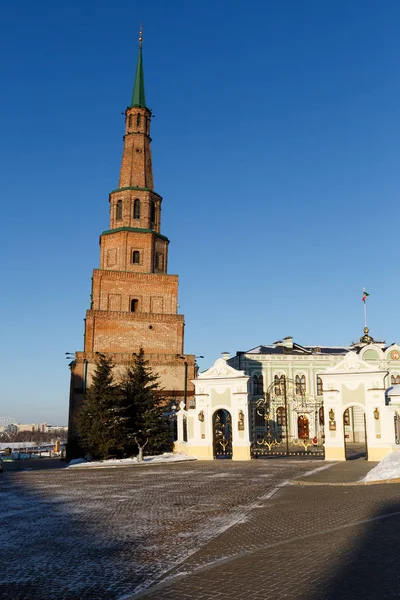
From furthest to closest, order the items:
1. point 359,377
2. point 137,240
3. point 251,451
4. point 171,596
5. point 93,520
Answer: point 137,240, point 251,451, point 359,377, point 93,520, point 171,596

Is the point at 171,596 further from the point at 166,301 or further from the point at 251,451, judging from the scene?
the point at 166,301

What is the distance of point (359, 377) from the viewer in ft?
98.4

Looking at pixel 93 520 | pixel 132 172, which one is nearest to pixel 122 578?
pixel 93 520

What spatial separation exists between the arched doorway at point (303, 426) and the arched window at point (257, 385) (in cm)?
435

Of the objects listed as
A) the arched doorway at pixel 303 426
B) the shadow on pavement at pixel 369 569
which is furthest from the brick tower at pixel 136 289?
the shadow on pavement at pixel 369 569

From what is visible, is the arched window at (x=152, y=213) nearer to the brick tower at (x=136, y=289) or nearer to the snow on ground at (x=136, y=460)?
the brick tower at (x=136, y=289)

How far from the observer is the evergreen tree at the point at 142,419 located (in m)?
33.1

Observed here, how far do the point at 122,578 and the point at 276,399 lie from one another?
147 ft

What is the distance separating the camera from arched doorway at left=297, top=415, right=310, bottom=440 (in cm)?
5006

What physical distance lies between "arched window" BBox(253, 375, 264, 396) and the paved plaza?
1351 inches

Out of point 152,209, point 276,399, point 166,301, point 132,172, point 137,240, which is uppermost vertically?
point 132,172

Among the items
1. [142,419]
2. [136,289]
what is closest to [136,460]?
[142,419]

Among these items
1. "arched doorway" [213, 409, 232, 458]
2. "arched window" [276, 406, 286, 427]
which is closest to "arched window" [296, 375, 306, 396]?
"arched window" [276, 406, 286, 427]

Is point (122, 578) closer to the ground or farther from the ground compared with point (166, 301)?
closer to the ground
